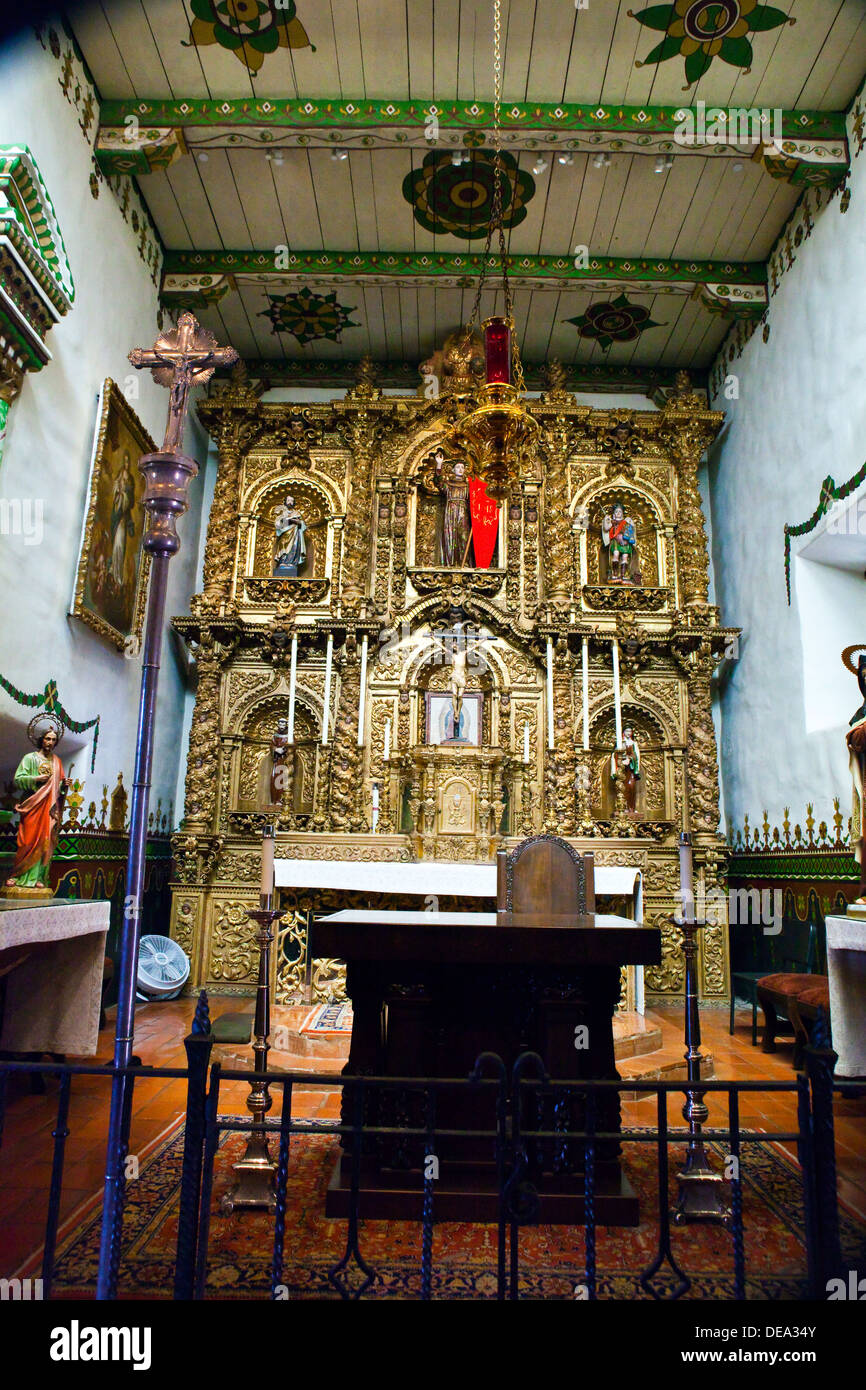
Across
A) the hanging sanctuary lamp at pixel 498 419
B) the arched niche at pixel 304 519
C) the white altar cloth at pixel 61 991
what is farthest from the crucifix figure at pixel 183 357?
the arched niche at pixel 304 519

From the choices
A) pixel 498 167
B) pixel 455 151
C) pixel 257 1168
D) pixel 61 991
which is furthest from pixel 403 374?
pixel 257 1168

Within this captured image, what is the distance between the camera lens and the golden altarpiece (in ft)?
27.7

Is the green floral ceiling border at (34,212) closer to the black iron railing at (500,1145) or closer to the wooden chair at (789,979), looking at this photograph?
the black iron railing at (500,1145)

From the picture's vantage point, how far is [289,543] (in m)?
9.63

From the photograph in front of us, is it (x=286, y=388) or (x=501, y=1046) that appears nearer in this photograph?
(x=501, y=1046)

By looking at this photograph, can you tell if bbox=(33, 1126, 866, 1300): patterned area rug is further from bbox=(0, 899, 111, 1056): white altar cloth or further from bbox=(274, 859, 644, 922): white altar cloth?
bbox=(274, 859, 644, 922): white altar cloth

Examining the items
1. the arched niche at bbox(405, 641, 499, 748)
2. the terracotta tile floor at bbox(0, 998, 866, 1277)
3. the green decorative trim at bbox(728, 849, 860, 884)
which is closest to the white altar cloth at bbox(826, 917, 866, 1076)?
the terracotta tile floor at bbox(0, 998, 866, 1277)

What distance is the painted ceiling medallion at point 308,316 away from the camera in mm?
9258

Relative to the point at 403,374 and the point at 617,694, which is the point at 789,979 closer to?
the point at 617,694

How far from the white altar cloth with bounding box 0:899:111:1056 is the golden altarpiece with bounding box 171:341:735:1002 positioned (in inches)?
160

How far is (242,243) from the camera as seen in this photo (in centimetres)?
Result: 860
